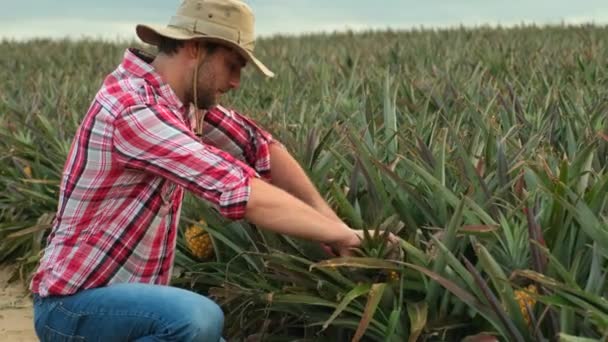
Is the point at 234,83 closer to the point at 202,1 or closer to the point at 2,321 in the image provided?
the point at 202,1

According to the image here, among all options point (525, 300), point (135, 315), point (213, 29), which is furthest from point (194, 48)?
point (525, 300)

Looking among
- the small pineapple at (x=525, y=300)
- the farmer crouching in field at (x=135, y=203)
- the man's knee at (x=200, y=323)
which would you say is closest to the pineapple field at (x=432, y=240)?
the small pineapple at (x=525, y=300)

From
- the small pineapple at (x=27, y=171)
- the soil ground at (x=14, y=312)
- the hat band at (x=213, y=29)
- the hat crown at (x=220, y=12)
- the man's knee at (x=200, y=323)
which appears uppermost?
the hat crown at (x=220, y=12)

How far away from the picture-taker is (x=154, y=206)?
322cm

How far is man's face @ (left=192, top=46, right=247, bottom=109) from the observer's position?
3.21 metres

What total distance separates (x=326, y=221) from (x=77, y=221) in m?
0.77

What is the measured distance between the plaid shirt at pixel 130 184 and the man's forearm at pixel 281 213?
0.04 m

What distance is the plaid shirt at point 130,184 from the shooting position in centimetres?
296

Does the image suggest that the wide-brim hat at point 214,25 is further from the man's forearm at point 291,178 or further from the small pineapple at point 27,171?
the small pineapple at point 27,171

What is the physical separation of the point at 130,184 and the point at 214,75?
41cm

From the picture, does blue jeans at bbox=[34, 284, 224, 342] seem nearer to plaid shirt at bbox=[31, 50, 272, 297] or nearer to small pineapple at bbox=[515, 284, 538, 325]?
plaid shirt at bbox=[31, 50, 272, 297]

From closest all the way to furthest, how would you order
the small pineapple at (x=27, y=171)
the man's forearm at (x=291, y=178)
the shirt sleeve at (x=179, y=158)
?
the shirt sleeve at (x=179, y=158), the man's forearm at (x=291, y=178), the small pineapple at (x=27, y=171)

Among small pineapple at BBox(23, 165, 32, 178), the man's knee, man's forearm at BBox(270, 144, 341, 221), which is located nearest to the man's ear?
man's forearm at BBox(270, 144, 341, 221)

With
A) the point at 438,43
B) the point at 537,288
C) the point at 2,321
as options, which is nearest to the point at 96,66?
the point at 438,43
